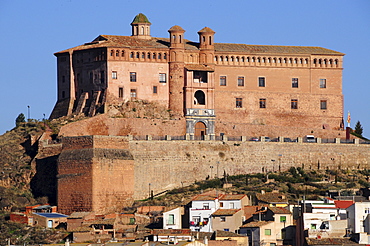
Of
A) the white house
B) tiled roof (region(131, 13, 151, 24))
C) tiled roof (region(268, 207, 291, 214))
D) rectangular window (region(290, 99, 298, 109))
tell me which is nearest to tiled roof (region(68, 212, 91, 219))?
the white house

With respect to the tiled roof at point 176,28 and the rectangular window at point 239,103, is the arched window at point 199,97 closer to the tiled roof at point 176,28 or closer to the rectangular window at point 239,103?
the rectangular window at point 239,103

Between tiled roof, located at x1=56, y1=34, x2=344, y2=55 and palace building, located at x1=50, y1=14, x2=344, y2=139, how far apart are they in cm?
8

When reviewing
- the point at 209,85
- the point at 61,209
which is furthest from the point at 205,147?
the point at 61,209

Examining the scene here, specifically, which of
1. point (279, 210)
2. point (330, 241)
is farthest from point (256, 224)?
point (330, 241)

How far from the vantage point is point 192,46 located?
10300 cm

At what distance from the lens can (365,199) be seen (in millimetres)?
82000

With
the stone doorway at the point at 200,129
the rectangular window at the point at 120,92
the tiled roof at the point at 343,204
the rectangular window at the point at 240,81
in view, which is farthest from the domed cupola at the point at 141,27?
the tiled roof at the point at 343,204

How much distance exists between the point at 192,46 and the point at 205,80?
9.86 feet

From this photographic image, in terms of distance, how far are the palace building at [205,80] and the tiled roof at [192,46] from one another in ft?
0.25

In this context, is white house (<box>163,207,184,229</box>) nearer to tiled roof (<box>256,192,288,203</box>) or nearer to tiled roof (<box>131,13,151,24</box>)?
tiled roof (<box>256,192,288,203</box>)

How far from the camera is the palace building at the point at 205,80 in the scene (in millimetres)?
100125

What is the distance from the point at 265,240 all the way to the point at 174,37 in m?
30.0

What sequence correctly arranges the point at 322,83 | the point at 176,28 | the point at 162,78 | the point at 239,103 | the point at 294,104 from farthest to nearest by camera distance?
the point at 322,83 < the point at 294,104 < the point at 239,103 < the point at 176,28 < the point at 162,78

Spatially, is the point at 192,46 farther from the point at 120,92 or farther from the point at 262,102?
the point at 120,92
